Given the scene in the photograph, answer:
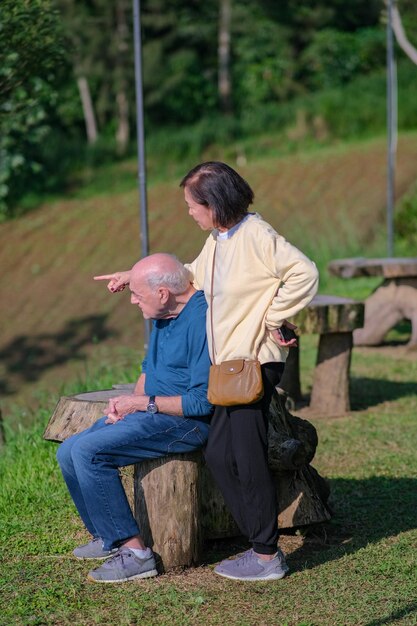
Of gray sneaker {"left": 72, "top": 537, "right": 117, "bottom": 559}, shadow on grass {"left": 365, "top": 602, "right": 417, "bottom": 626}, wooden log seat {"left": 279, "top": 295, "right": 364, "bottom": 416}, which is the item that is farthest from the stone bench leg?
shadow on grass {"left": 365, "top": 602, "right": 417, "bottom": 626}

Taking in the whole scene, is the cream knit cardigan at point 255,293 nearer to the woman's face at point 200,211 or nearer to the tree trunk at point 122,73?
the woman's face at point 200,211

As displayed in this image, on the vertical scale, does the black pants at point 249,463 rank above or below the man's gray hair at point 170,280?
below

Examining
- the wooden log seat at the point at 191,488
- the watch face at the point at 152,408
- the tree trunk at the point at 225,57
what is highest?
the tree trunk at the point at 225,57

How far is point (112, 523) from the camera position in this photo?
4625 millimetres

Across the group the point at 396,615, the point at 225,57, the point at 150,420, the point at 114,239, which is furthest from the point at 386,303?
the point at 225,57

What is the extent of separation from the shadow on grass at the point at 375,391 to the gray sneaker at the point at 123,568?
404cm

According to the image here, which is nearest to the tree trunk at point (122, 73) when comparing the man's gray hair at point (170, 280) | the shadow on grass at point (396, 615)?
the man's gray hair at point (170, 280)

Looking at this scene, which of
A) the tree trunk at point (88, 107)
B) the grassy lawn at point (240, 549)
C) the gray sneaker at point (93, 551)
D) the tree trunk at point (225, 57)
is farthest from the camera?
the tree trunk at point (225, 57)

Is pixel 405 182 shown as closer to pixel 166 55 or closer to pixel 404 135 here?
pixel 404 135

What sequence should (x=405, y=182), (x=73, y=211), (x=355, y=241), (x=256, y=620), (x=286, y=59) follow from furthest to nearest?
(x=286, y=59) → (x=73, y=211) → (x=405, y=182) → (x=355, y=241) → (x=256, y=620)

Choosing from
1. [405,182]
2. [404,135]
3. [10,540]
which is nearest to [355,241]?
[405,182]

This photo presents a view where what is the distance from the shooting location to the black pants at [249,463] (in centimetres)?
457

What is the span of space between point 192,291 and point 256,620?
1359 mm

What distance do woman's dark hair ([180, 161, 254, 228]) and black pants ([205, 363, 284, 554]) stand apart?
2.07 ft
